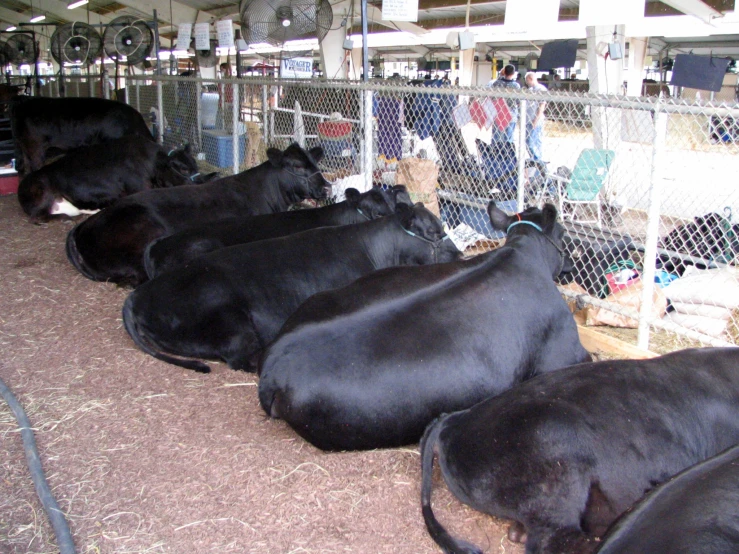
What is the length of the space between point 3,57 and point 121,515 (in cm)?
2039

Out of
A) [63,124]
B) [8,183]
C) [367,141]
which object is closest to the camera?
[367,141]

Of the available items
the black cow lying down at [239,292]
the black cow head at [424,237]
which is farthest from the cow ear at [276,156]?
the black cow head at [424,237]

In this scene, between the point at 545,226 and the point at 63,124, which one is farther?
the point at 63,124

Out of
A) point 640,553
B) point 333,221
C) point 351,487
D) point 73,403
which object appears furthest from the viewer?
point 333,221

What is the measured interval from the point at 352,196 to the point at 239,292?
59.9 inches

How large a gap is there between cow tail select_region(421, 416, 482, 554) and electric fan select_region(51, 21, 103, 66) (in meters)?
14.4

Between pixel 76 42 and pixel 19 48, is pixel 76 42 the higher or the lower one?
the lower one

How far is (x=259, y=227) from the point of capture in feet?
17.9

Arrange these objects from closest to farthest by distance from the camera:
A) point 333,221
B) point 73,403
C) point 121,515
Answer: point 121,515
point 73,403
point 333,221

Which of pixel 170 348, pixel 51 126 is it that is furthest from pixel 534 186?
pixel 51 126

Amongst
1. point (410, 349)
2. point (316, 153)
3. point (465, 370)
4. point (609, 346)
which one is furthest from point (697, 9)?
point (410, 349)

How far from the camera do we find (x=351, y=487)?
10.4 feet

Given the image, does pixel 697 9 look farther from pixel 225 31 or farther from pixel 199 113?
pixel 199 113

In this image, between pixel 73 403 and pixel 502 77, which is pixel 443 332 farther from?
pixel 502 77
